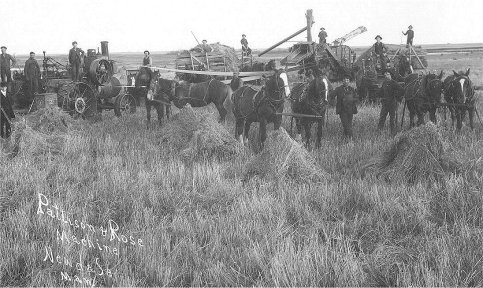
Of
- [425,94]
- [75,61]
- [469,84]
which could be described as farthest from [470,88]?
[75,61]

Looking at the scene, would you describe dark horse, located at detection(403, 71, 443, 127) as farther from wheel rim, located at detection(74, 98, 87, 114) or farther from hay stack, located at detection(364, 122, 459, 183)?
wheel rim, located at detection(74, 98, 87, 114)

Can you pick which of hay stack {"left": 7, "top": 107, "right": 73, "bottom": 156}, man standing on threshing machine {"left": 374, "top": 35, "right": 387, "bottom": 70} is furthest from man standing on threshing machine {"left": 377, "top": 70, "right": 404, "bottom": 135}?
hay stack {"left": 7, "top": 107, "right": 73, "bottom": 156}

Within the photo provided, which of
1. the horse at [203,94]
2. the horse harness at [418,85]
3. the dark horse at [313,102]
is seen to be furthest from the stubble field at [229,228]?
the horse at [203,94]

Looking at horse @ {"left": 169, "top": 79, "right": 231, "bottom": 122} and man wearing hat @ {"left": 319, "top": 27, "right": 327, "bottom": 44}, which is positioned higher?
man wearing hat @ {"left": 319, "top": 27, "right": 327, "bottom": 44}

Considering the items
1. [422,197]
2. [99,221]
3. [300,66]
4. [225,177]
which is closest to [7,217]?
[99,221]

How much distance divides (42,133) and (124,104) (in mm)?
5982

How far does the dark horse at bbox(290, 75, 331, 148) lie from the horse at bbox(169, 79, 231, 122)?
11.5ft

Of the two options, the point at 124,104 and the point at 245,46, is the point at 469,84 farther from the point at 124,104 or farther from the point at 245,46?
the point at 245,46

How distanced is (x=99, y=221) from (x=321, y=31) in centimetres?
2058

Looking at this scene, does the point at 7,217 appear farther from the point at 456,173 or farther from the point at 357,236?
the point at 456,173

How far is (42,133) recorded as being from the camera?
32.8 feet

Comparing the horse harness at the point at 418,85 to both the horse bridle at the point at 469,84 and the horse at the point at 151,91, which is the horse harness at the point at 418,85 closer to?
the horse bridle at the point at 469,84

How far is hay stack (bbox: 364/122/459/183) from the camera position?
254 inches

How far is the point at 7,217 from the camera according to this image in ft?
17.4
